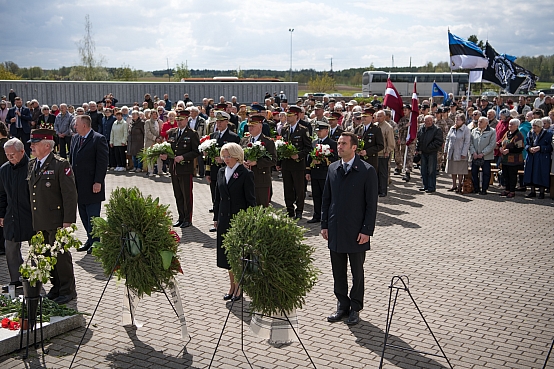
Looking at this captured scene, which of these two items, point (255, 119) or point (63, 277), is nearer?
point (63, 277)

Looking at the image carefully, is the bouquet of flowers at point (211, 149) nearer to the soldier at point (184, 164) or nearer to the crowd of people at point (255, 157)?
the crowd of people at point (255, 157)

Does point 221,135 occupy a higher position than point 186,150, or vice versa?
point 221,135

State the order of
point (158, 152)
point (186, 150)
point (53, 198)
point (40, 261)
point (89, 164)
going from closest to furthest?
point (40, 261), point (53, 198), point (89, 164), point (186, 150), point (158, 152)

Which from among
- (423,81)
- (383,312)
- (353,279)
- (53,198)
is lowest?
(383,312)

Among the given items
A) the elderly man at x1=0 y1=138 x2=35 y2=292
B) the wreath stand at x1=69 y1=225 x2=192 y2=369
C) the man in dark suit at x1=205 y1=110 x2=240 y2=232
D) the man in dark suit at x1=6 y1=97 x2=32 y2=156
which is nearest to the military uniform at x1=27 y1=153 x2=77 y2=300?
the elderly man at x1=0 y1=138 x2=35 y2=292

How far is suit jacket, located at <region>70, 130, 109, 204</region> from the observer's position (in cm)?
1056

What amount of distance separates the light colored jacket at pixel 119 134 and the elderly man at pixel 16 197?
13336 mm

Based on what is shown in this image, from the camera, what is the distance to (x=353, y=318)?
7430mm

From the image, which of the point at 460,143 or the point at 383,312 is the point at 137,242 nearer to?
the point at 383,312

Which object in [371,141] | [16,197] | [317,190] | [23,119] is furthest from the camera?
[23,119]

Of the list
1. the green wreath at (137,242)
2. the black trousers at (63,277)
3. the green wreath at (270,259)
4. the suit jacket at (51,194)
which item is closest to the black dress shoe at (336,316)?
the green wreath at (270,259)

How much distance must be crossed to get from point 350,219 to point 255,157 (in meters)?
4.28

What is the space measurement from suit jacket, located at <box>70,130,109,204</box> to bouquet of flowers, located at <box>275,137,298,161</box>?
3850 mm

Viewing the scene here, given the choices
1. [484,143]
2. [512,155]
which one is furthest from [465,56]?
[512,155]
